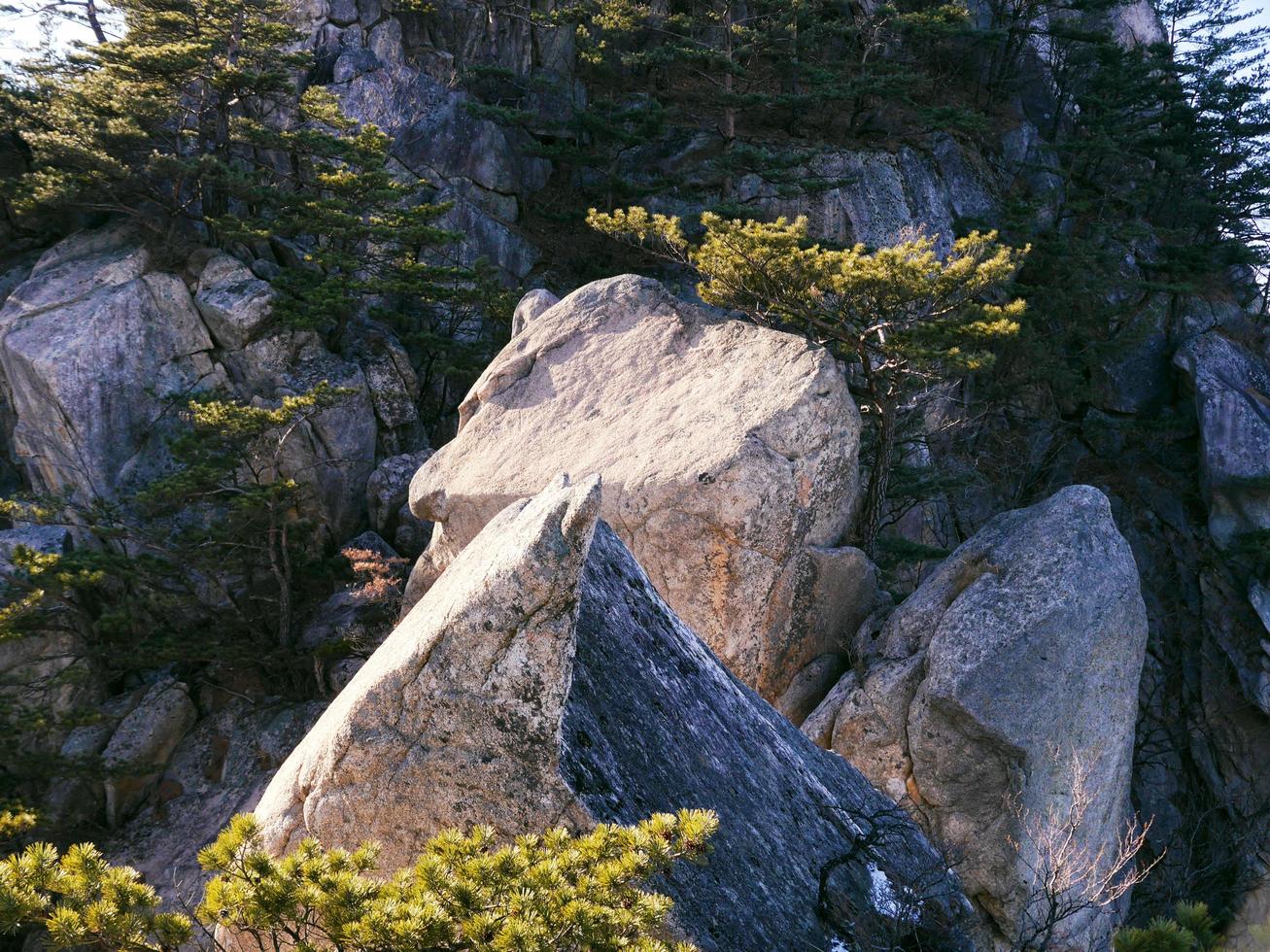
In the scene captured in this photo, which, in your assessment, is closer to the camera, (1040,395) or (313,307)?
(313,307)

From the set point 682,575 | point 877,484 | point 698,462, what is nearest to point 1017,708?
point 877,484

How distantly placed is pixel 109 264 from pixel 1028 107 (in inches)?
993

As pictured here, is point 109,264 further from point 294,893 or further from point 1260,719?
point 1260,719

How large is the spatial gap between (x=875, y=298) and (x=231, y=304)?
10.5 m

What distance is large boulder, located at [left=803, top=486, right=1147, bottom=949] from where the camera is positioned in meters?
8.67

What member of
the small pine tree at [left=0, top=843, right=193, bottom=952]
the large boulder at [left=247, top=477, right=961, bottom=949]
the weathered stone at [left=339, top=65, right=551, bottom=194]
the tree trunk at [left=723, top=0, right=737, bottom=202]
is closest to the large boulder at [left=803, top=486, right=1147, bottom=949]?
the large boulder at [left=247, top=477, right=961, bottom=949]

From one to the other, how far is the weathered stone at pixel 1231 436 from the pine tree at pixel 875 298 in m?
12.9

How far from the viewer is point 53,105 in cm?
1464

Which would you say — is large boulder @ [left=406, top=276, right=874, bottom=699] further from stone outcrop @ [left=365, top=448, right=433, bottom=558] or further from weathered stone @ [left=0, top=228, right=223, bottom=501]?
weathered stone @ [left=0, top=228, right=223, bottom=501]

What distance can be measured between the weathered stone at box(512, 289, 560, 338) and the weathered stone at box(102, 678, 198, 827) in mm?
6998

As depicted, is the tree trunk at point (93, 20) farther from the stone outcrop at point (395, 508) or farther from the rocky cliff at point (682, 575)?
A: the stone outcrop at point (395, 508)

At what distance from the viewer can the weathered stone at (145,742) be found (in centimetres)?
1240

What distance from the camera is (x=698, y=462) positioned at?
9938 mm

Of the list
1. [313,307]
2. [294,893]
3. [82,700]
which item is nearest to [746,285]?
[313,307]
